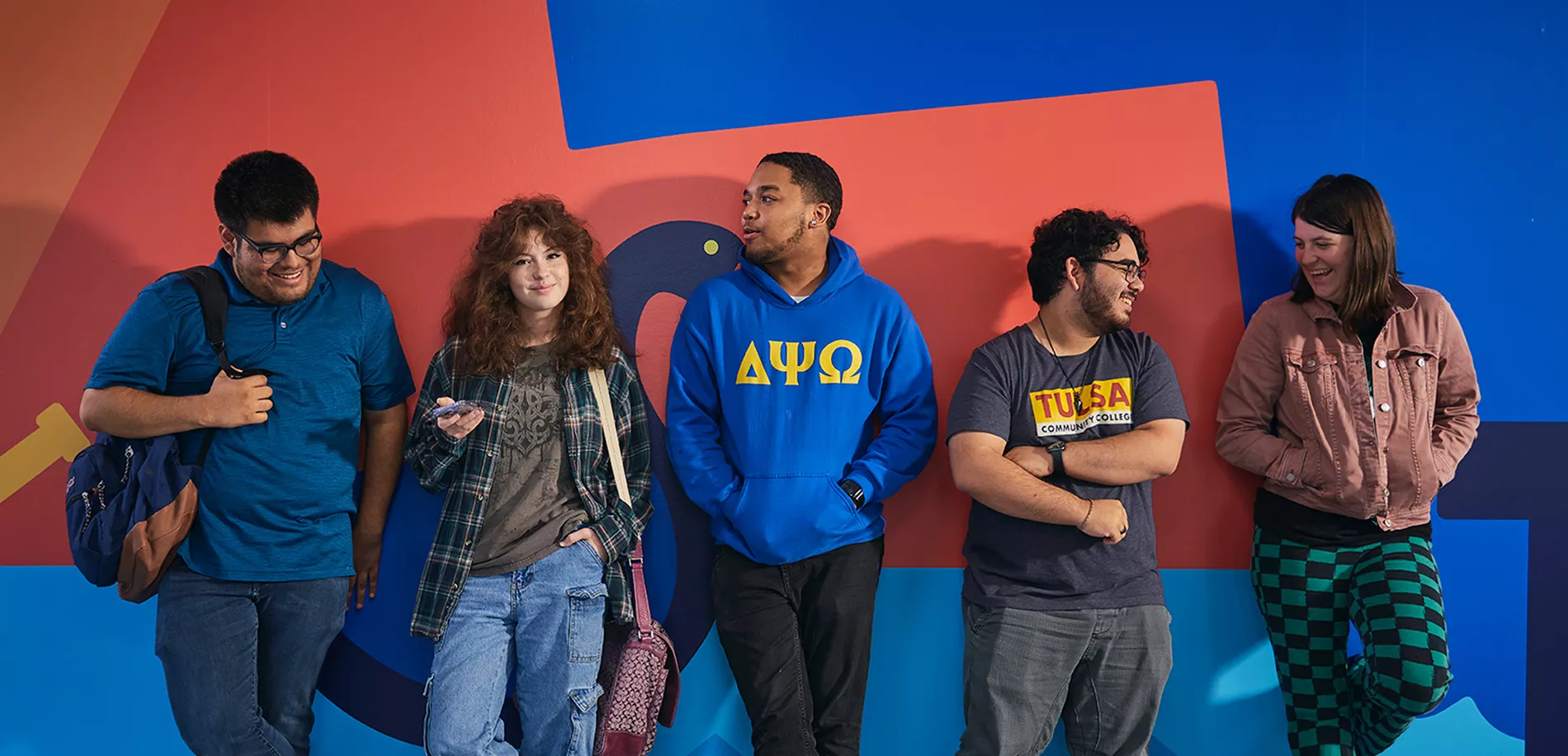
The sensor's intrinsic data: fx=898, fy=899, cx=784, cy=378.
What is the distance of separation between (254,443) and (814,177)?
6.36 feet

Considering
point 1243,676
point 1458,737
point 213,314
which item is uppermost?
point 213,314

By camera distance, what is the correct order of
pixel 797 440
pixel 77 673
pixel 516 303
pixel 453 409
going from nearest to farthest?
pixel 453 409 < pixel 797 440 < pixel 516 303 < pixel 77 673

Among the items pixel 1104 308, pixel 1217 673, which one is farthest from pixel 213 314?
pixel 1217 673

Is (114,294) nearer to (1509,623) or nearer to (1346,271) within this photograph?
(1346,271)

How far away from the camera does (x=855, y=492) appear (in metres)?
2.75

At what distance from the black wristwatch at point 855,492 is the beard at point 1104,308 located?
90 centimetres

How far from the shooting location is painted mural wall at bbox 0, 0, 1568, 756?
309 centimetres

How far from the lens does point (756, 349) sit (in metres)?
2.88

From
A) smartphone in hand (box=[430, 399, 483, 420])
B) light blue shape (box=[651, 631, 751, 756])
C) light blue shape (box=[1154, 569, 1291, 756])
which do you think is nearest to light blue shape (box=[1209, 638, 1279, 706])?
light blue shape (box=[1154, 569, 1291, 756])

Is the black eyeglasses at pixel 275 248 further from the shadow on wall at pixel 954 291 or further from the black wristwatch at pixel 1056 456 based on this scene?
the black wristwatch at pixel 1056 456

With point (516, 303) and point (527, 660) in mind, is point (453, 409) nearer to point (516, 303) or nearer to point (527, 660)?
point (516, 303)

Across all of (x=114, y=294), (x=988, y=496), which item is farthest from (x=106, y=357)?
(x=988, y=496)

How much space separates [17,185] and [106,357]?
114 centimetres

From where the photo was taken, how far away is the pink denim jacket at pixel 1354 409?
279 cm
